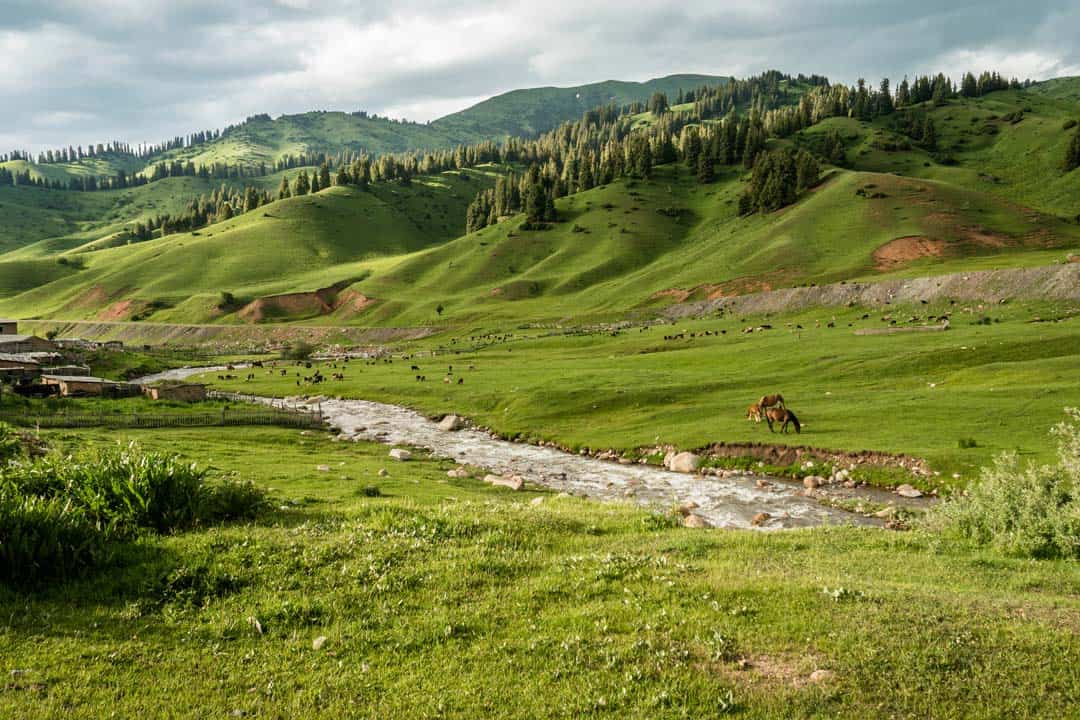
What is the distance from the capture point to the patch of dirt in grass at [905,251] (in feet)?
377

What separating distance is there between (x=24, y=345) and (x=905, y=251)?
498 feet

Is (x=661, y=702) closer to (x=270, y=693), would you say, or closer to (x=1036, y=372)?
(x=270, y=693)

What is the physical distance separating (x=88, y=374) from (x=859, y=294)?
10571 cm

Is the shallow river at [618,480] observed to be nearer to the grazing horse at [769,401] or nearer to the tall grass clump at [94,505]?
the grazing horse at [769,401]

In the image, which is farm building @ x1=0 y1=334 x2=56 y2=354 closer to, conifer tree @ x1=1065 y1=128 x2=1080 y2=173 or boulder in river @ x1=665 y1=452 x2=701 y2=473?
boulder in river @ x1=665 y1=452 x2=701 y2=473

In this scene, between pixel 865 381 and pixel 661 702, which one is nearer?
pixel 661 702

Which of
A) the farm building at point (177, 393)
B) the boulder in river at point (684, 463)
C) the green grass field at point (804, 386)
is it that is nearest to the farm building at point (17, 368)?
the farm building at point (177, 393)

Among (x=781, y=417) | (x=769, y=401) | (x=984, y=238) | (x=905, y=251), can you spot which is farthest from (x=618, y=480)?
(x=984, y=238)

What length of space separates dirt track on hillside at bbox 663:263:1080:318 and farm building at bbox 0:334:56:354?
106418 mm

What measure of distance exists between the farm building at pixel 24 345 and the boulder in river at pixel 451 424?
262ft

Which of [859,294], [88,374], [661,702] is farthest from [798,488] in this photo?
[88,374]

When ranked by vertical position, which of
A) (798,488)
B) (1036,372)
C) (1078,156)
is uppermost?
(1078,156)

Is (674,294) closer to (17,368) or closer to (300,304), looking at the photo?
(17,368)

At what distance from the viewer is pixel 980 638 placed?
30.4 feet
